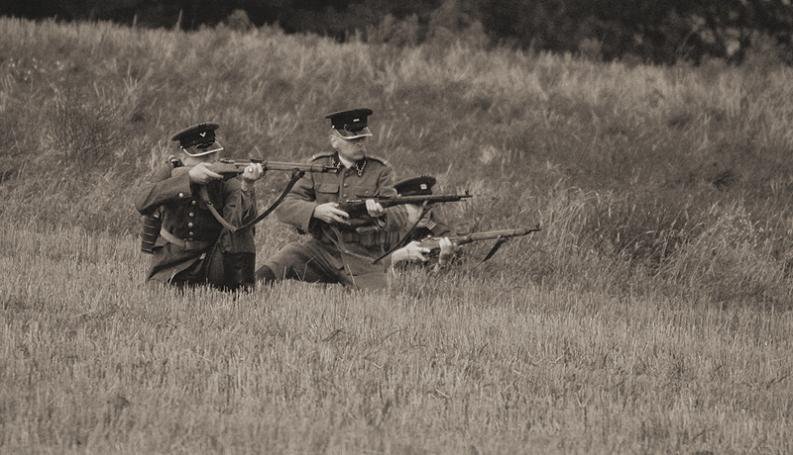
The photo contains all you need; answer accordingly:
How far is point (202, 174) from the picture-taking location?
30.2 ft

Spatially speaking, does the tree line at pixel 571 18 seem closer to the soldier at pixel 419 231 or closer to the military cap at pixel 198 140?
the soldier at pixel 419 231

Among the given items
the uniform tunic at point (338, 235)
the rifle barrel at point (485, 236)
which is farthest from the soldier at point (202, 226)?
the rifle barrel at point (485, 236)

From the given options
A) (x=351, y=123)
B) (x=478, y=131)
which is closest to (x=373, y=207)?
(x=351, y=123)

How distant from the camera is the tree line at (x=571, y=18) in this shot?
26.5m

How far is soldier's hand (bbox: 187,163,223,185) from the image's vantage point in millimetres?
9203

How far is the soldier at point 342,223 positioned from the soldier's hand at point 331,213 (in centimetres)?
11

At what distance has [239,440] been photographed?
633cm

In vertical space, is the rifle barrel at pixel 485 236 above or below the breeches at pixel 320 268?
above

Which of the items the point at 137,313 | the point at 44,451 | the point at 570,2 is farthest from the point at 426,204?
the point at 570,2

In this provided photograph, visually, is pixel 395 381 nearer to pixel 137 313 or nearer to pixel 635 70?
pixel 137 313

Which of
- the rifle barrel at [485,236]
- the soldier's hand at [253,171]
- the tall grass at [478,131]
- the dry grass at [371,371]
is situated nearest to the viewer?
the dry grass at [371,371]

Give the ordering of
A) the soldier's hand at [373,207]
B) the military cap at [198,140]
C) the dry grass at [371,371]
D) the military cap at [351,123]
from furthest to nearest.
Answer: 1. the military cap at [351,123]
2. the soldier's hand at [373,207]
3. the military cap at [198,140]
4. the dry grass at [371,371]

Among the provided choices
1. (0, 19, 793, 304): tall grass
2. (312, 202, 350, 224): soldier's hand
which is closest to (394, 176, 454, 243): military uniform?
(312, 202, 350, 224): soldier's hand

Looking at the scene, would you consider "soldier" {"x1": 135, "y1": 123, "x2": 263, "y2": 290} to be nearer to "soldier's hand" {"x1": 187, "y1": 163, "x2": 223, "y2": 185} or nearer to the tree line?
"soldier's hand" {"x1": 187, "y1": 163, "x2": 223, "y2": 185}
